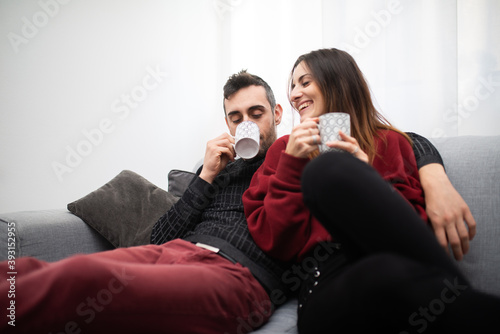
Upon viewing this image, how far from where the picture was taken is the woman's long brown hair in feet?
3.17

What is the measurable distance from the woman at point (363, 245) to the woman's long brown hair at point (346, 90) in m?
0.10

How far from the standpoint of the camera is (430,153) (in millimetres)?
908

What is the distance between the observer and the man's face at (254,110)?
1238mm

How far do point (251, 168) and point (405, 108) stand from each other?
2.96 feet

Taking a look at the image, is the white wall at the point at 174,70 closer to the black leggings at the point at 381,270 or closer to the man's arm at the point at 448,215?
the man's arm at the point at 448,215

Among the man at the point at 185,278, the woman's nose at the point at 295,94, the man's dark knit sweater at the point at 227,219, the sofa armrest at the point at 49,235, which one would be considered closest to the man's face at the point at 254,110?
the man at the point at 185,278

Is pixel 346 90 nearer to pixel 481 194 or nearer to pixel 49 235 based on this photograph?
pixel 481 194

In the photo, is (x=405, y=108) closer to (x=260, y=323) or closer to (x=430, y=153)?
(x=430, y=153)

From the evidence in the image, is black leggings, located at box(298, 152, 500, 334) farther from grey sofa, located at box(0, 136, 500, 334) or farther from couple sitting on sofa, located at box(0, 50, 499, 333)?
grey sofa, located at box(0, 136, 500, 334)

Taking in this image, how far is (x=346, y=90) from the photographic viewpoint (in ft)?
3.20

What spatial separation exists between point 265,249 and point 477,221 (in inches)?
22.5

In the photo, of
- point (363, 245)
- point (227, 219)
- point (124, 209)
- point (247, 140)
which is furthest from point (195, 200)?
point (363, 245)

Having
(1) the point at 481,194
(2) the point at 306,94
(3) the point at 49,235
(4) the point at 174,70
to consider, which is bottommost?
(3) the point at 49,235

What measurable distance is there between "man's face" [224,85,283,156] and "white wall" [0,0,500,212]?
2.29 ft
